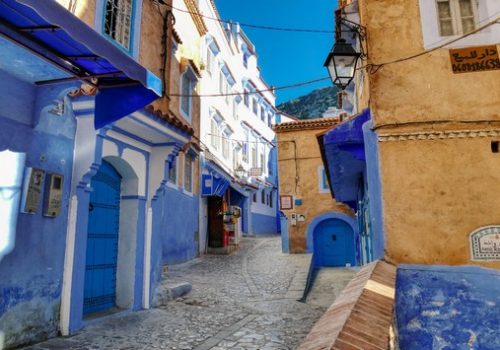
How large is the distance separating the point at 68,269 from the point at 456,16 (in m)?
7.81

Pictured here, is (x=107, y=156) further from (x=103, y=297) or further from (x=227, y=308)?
(x=227, y=308)

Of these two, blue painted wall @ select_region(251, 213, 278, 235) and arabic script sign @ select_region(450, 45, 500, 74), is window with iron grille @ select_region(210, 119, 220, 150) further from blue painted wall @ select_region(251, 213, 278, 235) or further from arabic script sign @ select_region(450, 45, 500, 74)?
arabic script sign @ select_region(450, 45, 500, 74)

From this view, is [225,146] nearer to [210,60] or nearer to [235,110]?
[235,110]

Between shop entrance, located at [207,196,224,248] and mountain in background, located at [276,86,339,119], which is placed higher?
mountain in background, located at [276,86,339,119]

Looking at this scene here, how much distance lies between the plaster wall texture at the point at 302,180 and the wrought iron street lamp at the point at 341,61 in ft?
43.0

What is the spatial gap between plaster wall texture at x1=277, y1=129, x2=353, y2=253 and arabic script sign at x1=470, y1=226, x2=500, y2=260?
44.4ft

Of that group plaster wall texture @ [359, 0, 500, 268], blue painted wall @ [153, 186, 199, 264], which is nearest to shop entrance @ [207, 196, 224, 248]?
blue painted wall @ [153, 186, 199, 264]

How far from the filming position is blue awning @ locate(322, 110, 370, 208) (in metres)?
7.89

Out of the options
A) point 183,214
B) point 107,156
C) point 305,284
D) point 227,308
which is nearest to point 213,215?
point 183,214

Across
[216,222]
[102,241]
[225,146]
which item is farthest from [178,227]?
[225,146]

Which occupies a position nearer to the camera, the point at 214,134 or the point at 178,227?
the point at 178,227

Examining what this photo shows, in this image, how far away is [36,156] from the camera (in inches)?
211

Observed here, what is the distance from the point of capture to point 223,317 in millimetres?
7336

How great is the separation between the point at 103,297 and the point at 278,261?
10662 mm
